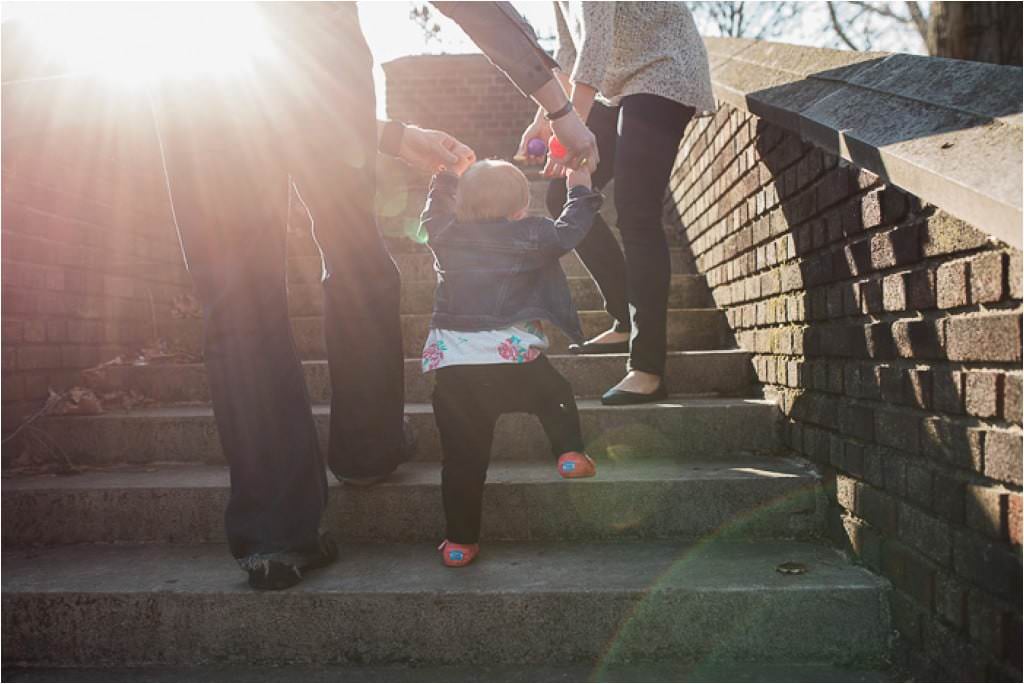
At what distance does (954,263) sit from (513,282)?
1125 millimetres

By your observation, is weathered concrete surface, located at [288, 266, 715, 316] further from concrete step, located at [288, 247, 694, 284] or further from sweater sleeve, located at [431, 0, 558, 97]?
sweater sleeve, located at [431, 0, 558, 97]

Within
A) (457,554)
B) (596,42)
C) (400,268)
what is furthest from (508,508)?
(400,268)

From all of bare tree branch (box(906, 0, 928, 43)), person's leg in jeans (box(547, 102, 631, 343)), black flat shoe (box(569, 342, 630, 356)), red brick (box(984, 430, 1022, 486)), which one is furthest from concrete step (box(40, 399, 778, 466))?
bare tree branch (box(906, 0, 928, 43))

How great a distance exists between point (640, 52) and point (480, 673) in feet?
6.66

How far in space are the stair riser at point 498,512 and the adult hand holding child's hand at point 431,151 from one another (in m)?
0.91

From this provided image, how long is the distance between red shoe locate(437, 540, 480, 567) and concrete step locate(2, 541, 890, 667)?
46 mm

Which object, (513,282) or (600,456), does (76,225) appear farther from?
(600,456)

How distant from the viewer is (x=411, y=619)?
1.81 meters

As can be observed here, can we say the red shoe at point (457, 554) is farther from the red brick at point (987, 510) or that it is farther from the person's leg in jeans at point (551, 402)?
the red brick at point (987, 510)

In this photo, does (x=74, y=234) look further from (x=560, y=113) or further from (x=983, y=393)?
(x=983, y=393)

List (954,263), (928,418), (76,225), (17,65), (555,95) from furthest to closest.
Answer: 1. (76,225)
2. (17,65)
3. (555,95)
4. (928,418)
5. (954,263)

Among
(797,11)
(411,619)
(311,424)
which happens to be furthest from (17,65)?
(797,11)

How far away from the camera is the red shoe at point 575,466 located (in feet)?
7.26

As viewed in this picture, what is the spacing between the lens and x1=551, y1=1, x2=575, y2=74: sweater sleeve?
3006 millimetres
